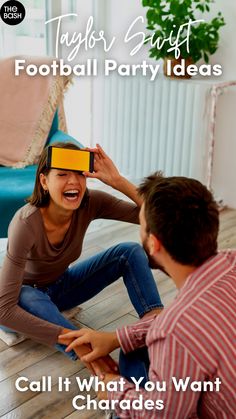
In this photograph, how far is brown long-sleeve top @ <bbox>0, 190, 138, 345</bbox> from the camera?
152 cm

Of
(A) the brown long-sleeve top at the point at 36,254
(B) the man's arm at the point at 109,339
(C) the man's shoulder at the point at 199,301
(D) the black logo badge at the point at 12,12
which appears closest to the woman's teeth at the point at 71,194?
(A) the brown long-sleeve top at the point at 36,254

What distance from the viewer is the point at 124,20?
336 cm

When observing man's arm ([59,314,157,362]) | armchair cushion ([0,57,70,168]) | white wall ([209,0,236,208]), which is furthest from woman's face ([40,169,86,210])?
white wall ([209,0,236,208])

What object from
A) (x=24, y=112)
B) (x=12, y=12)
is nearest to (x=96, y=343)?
(x=24, y=112)

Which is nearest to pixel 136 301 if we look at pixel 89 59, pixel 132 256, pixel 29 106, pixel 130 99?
pixel 132 256

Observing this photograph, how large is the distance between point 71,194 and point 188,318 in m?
0.79

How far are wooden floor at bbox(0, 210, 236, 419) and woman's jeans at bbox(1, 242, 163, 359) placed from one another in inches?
6.5

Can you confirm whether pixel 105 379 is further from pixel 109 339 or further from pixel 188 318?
pixel 188 318

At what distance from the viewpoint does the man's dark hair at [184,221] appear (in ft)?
3.22

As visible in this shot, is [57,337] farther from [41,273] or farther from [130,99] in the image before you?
[130,99]

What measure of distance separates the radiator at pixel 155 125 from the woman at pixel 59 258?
1418mm

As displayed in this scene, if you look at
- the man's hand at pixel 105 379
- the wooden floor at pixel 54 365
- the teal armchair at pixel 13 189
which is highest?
the teal armchair at pixel 13 189

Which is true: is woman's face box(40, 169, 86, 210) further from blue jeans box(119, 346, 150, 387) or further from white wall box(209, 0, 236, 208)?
white wall box(209, 0, 236, 208)

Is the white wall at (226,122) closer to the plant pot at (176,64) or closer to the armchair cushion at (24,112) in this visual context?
the plant pot at (176,64)
